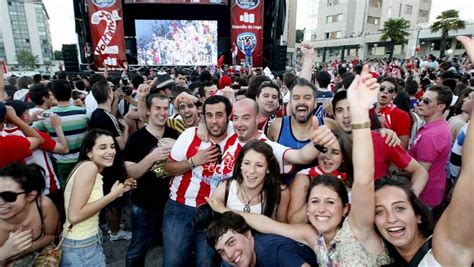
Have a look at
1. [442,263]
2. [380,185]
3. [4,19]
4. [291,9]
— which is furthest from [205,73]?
[4,19]

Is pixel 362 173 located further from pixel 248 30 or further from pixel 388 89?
pixel 248 30

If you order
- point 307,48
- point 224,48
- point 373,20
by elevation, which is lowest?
point 307,48

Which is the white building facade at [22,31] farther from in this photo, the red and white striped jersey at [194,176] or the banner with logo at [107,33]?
the red and white striped jersey at [194,176]

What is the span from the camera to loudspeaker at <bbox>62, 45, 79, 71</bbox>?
1299cm

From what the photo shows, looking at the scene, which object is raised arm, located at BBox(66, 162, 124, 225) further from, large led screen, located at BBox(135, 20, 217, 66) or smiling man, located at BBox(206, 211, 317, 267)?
large led screen, located at BBox(135, 20, 217, 66)

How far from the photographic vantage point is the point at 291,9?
33.1 meters

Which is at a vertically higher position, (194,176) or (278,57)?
(278,57)

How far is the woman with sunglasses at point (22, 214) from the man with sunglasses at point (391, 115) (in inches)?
142

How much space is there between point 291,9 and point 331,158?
3472 cm

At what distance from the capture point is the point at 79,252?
221 centimetres

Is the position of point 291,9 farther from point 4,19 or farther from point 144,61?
point 4,19

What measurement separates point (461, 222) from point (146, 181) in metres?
2.53

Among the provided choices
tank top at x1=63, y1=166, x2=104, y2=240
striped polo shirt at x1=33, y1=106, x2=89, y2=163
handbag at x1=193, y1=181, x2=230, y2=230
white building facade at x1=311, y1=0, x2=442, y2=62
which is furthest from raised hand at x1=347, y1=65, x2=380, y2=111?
white building facade at x1=311, y1=0, x2=442, y2=62

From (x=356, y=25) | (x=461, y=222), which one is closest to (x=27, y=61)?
(x=356, y=25)
